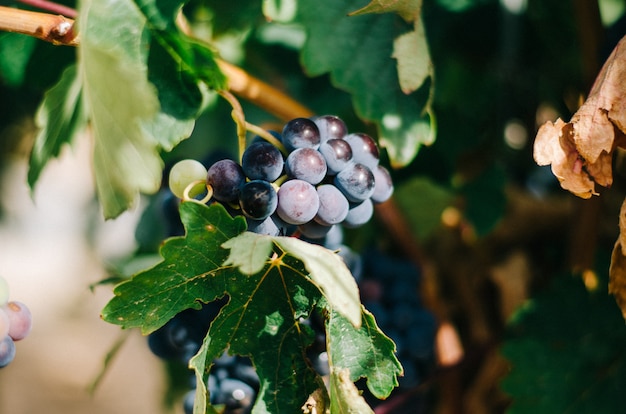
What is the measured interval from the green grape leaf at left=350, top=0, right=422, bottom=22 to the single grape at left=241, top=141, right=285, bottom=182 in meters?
0.17

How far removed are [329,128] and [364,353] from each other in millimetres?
253

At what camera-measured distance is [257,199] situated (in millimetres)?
615

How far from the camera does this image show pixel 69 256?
281cm

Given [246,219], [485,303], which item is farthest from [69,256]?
[246,219]

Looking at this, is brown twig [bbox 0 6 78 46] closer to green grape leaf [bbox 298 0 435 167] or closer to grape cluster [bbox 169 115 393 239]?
grape cluster [bbox 169 115 393 239]

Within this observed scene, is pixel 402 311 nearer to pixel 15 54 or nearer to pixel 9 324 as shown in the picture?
pixel 9 324

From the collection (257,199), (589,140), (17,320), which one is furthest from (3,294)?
(589,140)

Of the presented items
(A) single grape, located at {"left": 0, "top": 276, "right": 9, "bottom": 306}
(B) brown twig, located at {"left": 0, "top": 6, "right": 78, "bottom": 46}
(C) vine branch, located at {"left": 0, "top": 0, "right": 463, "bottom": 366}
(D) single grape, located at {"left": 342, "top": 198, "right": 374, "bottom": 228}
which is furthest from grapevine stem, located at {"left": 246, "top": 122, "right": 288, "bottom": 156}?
(A) single grape, located at {"left": 0, "top": 276, "right": 9, "bottom": 306}

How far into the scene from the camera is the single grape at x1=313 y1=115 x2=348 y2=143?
705mm

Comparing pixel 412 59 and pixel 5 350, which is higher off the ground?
pixel 412 59

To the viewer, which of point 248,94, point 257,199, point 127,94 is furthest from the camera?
point 248,94

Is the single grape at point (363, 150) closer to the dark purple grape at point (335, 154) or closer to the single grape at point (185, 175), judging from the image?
the dark purple grape at point (335, 154)

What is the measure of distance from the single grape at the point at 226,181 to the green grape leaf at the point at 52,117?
0.73 feet

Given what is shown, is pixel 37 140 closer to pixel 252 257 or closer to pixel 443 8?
pixel 252 257
